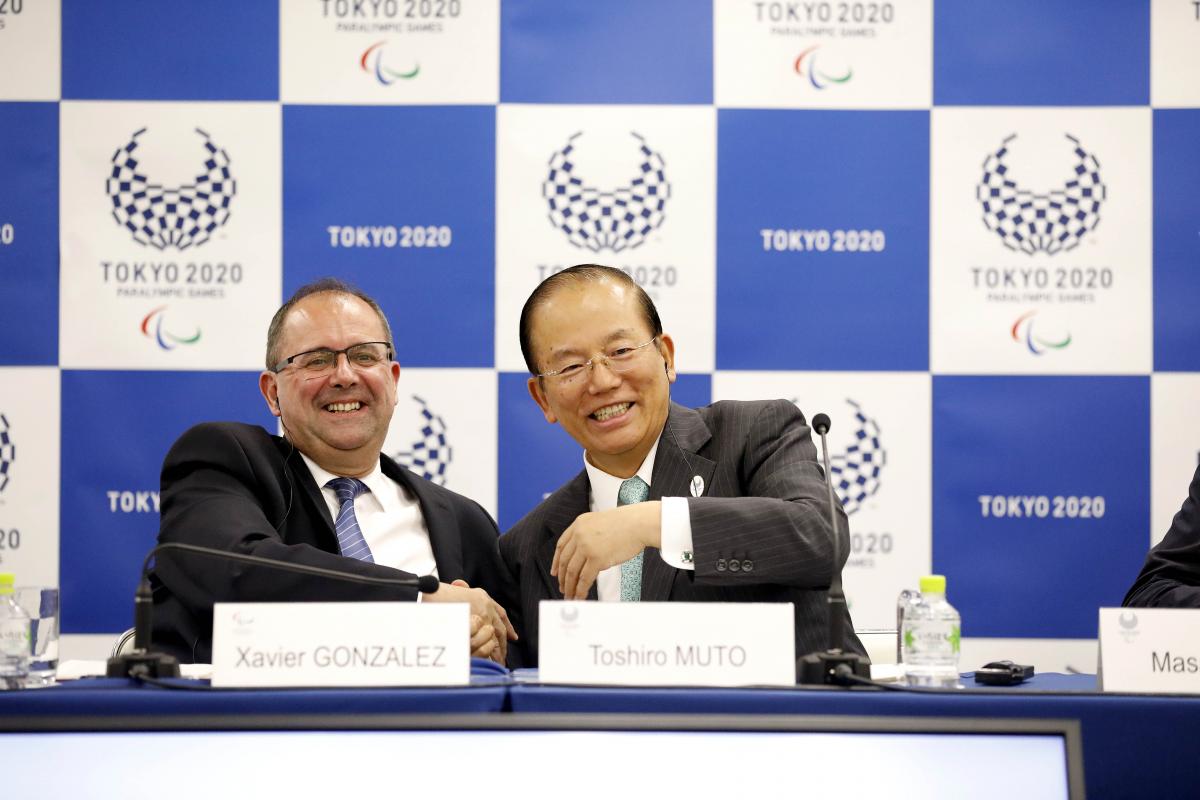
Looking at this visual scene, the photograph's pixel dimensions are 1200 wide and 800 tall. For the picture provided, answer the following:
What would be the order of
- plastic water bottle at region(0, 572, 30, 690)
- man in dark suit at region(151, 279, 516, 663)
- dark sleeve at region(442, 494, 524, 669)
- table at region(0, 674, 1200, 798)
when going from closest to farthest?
table at region(0, 674, 1200, 798) < plastic water bottle at region(0, 572, 30, 690) < man in dark suit at region(151, 279, 516, 663) < dark sleeve at region(442, 494, 524, 669)

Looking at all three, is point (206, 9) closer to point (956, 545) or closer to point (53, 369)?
point (53, 369)

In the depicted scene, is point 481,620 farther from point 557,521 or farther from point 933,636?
point 933,636

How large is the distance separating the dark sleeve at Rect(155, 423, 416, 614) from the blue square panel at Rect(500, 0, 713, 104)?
1614mm

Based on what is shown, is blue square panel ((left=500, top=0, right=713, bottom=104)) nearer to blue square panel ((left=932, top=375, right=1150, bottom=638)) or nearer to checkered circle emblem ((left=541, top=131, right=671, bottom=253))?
checkered circle emblem ((left=541, top=131, right=671, bottom=253))

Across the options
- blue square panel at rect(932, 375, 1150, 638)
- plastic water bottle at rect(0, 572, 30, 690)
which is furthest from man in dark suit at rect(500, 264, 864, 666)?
blue square panel at rect(932, 375, 1150, 638)

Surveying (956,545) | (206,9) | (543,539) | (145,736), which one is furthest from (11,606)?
(956,545)

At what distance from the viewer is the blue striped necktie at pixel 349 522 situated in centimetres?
266

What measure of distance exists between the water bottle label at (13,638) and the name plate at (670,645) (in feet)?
2.71

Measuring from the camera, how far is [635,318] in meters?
2.49

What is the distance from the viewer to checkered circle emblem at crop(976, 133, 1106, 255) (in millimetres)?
3633

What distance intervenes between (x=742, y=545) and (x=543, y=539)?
61cm

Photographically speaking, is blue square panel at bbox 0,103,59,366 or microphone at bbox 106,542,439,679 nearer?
microphone at bbox 106,542,439,679

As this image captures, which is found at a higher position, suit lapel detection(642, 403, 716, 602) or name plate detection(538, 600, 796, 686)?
suit lapel detection(642, 403, 716, 602)

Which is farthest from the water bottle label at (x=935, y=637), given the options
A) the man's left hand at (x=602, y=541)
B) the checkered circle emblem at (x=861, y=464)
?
the checkered circle emblem at (x=861, y=464)
